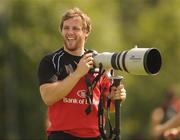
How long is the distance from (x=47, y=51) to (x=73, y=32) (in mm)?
26197

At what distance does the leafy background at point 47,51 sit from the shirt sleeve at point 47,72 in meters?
24.9

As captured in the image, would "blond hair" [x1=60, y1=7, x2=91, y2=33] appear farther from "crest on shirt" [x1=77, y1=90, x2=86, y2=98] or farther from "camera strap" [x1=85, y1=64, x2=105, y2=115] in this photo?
"crest on shirt" [x1=77, y1=90, x2=86, y2=98]

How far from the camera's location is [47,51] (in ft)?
115

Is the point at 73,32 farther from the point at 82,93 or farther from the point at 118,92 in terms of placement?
the point at 118,92

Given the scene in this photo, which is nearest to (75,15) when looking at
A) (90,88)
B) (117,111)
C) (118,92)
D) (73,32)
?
(73,32)

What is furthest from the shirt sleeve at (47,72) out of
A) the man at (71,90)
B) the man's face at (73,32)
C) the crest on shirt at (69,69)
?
the man's face at (73,32)

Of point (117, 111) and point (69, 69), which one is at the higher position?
point (69, 69)

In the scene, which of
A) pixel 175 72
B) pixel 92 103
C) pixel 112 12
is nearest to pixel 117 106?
pixel 92 103

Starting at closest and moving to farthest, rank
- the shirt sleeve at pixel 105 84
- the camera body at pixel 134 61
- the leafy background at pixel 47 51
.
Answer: the camera body at pixel 134 61
the shirt sleeve at pixel 105 84
the leafy background at pixel 47 51

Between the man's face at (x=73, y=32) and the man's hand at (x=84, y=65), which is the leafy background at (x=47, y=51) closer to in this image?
the man's face at (x=73, y=32)

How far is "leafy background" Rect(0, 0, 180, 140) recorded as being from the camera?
35750 millimetres

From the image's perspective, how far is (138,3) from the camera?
57.1 metres

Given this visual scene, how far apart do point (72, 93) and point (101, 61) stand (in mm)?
397

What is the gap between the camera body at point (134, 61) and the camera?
852cm
